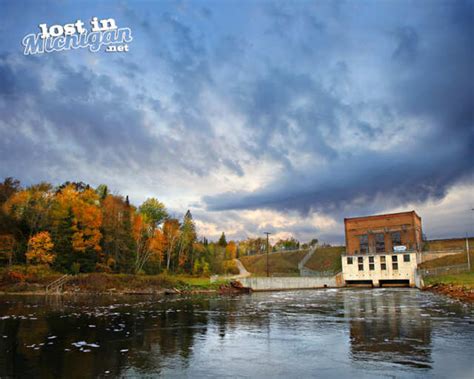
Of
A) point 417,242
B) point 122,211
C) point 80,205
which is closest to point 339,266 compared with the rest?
point 417,242

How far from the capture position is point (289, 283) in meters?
69.1

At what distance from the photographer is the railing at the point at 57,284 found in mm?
51075

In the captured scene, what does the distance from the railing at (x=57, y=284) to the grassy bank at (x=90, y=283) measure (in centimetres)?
63

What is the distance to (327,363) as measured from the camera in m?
12.5

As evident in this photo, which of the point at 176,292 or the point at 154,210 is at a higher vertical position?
the point at 154,210

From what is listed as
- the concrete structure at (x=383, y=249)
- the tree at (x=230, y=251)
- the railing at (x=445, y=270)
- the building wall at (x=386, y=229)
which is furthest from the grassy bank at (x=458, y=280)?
the tree at (x=230, y=251)

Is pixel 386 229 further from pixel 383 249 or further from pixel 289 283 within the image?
pixel 289 283

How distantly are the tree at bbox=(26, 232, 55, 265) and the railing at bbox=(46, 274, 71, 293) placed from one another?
629 cm

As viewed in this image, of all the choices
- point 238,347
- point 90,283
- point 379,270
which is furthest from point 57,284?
point 379,270

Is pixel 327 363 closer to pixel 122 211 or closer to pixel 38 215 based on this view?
pixel 38 215

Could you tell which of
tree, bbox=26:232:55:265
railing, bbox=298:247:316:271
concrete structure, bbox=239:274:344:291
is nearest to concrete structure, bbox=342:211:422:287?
concrete structure, bbox=239:274:344:291

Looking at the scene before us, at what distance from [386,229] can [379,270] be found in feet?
64.1

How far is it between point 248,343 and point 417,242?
3483 inches

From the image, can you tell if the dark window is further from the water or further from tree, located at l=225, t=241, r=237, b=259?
the water
